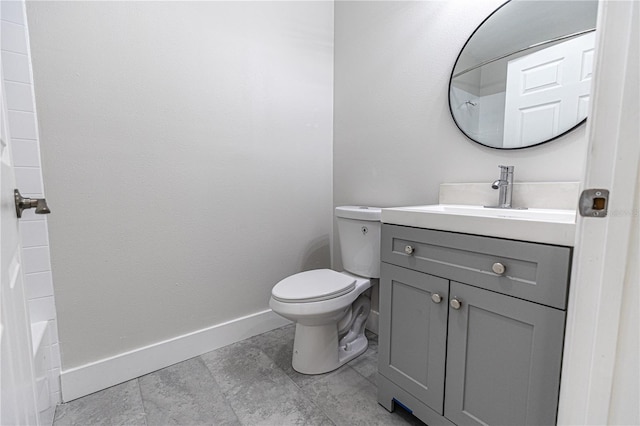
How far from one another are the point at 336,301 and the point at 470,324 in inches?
24.9

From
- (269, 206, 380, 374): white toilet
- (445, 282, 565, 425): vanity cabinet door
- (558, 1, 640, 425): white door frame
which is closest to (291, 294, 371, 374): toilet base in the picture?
(269, 206, 380, 374): white toilet

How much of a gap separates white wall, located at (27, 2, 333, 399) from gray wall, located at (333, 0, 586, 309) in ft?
0.62

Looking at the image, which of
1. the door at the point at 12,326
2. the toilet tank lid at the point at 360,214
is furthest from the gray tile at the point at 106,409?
the toilet tank lid at the point at 360,214

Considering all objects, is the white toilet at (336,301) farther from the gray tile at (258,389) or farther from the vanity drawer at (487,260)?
the vanity drawer at (487,260)

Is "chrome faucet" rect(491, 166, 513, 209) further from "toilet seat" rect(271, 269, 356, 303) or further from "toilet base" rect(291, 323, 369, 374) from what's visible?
"toilet base" rect(291, 323, 369, 374)

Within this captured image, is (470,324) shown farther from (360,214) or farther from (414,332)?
(360,214)

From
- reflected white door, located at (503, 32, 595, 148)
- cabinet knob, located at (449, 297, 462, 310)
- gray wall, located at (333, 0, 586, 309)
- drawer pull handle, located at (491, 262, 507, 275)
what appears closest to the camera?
drawer pull handle, located at (491, 262, 507, 275)

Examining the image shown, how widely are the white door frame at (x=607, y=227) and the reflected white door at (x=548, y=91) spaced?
2.68 ft

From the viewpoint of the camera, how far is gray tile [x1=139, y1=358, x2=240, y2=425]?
3.99ft

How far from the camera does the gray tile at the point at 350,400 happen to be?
3.95 feet

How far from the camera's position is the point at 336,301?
56.1 inches

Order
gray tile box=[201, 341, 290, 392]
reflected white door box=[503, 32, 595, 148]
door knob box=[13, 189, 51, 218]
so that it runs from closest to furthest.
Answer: door knob box=[13, 189, 51, 218], reflected white door box=[503, 32, 595, 148], gray tile box=[201, 341, 290, 392]

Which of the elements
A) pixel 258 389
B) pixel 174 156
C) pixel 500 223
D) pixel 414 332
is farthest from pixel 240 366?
pixel 500 223

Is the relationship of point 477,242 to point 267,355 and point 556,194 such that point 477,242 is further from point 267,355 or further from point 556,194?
point 267,355
